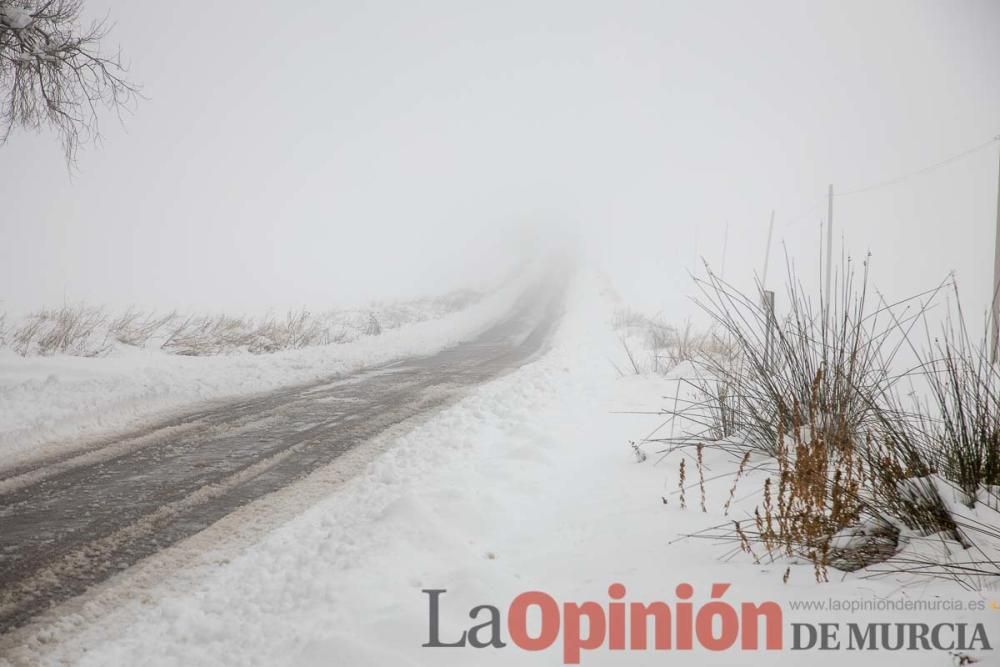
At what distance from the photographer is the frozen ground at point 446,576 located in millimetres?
2205

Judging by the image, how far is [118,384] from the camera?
23.7 ft

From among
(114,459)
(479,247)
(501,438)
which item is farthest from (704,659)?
(479,247)

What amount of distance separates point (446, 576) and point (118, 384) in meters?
6.71

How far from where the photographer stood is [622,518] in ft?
11.3

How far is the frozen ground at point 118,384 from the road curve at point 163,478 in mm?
589

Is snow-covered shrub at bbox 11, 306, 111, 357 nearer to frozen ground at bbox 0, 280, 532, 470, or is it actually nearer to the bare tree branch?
frozen ground at bbox 0, 280, 532, 470

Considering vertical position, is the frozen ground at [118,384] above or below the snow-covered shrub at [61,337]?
below

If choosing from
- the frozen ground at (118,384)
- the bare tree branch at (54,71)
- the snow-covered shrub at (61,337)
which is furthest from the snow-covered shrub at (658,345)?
the bare tree branch at (54,71)

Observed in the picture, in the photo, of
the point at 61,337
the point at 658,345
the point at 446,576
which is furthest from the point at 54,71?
the point at 658,345

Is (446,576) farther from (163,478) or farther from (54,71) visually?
(54,71)

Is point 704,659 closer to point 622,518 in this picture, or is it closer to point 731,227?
point 622,518

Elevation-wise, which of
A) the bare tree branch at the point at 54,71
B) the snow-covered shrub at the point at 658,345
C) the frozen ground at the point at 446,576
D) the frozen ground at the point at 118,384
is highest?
the bare tree branch at the point at 54,71

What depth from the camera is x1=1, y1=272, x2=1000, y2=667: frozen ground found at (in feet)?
7.23

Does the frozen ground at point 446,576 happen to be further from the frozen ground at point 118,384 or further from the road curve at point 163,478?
the frozen ground at point 118,384
